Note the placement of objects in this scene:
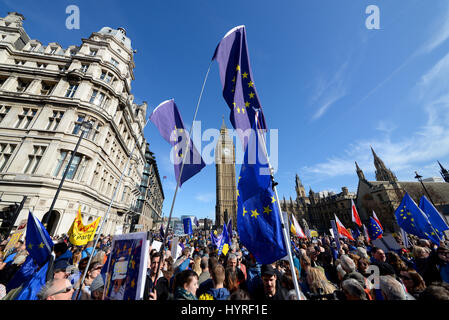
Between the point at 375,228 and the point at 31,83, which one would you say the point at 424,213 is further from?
the point at 31,83

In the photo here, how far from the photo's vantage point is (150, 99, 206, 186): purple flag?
706 cm

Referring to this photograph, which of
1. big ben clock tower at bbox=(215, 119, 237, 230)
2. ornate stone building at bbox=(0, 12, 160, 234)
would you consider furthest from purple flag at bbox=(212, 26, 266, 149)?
big ben clock tower at bbox=(215, 119, 237, 230)

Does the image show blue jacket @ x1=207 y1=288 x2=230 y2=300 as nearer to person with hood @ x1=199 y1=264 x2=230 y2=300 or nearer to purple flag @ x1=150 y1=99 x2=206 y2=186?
person with hood @ x1=199 y1=264 x2=230 y2=300

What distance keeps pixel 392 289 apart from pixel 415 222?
1113cm

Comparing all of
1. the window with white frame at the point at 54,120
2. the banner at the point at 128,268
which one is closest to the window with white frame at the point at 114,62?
the window with white frame at the point at 54,120

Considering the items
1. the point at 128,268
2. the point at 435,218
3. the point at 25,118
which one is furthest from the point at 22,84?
the point at 435,218

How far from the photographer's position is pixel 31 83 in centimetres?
1892

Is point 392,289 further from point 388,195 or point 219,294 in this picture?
point 388,195

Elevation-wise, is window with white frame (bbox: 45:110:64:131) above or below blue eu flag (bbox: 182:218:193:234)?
above

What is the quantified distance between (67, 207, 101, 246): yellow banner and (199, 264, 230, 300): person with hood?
8010mm

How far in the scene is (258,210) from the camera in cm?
355

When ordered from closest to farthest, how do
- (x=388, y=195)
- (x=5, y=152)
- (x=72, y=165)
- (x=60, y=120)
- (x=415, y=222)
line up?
(x=415, y=222) → (x=5, y=152) → (x=72, y=165) → (x=60, y=120) → (x=388, y=195)
